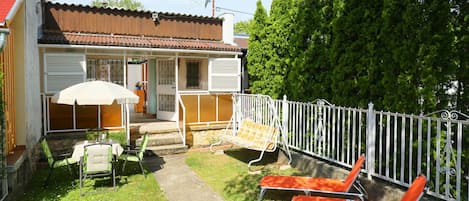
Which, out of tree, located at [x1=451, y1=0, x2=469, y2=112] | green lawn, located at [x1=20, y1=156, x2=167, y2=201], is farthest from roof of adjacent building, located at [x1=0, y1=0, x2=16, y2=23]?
tree, located at [x1=451, y1=0, x2=469, y2=112]

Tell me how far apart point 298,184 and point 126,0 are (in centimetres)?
4298

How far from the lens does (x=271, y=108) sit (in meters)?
8.98

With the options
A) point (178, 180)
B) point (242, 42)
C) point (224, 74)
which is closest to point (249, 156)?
point (178, 180)

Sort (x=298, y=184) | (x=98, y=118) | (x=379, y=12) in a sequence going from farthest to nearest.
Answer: (x=98, y=118)
(x=379, y=12)
(x=298, y=184)

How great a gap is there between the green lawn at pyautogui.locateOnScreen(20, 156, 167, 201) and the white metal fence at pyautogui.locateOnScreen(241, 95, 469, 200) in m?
3.59

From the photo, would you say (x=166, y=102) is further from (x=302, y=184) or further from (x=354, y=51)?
(x=302, y=184)

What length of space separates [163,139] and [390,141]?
654 centimetres

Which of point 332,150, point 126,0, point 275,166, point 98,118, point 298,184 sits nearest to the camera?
point 298,184

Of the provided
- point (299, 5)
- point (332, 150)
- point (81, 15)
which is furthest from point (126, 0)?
point (332, 150)

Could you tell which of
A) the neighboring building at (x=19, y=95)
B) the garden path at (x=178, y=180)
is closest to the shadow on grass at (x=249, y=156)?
the garden path at (x=178, y=180)

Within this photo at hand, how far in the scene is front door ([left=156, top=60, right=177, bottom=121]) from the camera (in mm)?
11852

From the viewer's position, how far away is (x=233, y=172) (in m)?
7.63

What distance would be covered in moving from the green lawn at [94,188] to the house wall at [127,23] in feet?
15.6

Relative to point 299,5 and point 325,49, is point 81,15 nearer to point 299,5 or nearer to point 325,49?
point 299,5
